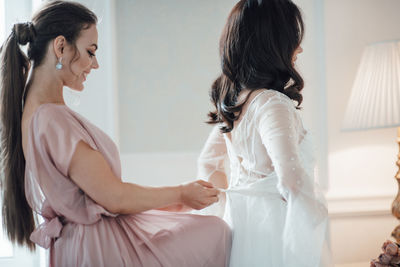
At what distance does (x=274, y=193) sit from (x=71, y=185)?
52 centimetres

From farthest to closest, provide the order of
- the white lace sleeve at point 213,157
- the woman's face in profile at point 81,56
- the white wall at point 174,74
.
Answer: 1. the white wall at point 174,74
2. the white lace sleeve at point 213,157
3. the woman's face in profile at point 81,56

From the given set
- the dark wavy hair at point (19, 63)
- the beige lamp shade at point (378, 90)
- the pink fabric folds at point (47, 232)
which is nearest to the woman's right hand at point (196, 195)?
the pink fabric folds at point (47, 232)

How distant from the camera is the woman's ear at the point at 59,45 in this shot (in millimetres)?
1105

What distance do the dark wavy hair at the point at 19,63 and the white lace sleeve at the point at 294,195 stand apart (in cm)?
56

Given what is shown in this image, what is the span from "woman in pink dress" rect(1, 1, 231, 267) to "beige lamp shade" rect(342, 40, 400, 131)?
2.81 ft

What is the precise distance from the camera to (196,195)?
45.7 inches

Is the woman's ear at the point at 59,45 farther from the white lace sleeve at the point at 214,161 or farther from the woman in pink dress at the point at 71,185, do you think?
the white lace sleeve at the point at 214,161

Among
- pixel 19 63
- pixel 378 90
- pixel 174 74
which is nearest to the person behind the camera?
pixel 19 63

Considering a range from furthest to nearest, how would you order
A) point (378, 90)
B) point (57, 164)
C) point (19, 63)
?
point (378, 90), point (19, 63), point (57, 164)

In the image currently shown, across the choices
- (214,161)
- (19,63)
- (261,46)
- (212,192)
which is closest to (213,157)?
(214,161)

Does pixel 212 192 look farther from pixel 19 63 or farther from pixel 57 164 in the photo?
pixel 19 63

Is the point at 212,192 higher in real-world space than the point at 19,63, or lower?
lower

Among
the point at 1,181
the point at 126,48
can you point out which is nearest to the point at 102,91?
the point at 126,48

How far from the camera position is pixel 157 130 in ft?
6.95
